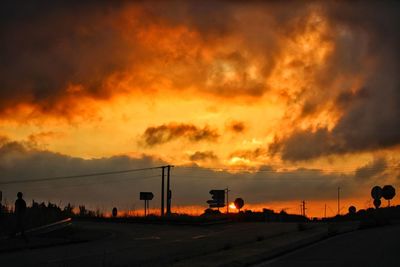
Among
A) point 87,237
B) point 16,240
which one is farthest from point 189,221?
point 16,240

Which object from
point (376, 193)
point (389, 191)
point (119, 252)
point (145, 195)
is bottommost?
point (119, 252)

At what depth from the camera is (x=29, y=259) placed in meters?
20.9

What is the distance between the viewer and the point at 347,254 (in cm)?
1989

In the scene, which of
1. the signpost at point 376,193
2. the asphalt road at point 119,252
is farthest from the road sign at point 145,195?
the asphalt road at point 119,252

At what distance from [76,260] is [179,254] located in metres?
3.39

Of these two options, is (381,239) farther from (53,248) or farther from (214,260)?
(53,248)

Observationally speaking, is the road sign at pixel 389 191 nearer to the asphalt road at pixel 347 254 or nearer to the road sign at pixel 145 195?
the asphalt road at pixel 347 254

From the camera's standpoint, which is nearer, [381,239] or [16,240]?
[381,239]

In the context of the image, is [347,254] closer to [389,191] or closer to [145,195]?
[389,191]

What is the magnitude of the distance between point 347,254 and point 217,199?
3707 cm

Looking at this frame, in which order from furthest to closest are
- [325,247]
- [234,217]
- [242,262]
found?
[234,217], [325,247], [242,262]

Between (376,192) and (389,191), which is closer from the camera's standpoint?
(376,192)

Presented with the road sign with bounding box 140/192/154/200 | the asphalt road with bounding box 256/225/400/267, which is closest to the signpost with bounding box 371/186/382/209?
the asphalt road with bounding box 256/225/400/267

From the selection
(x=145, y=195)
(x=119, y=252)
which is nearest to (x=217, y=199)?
(x=145, y=195)
